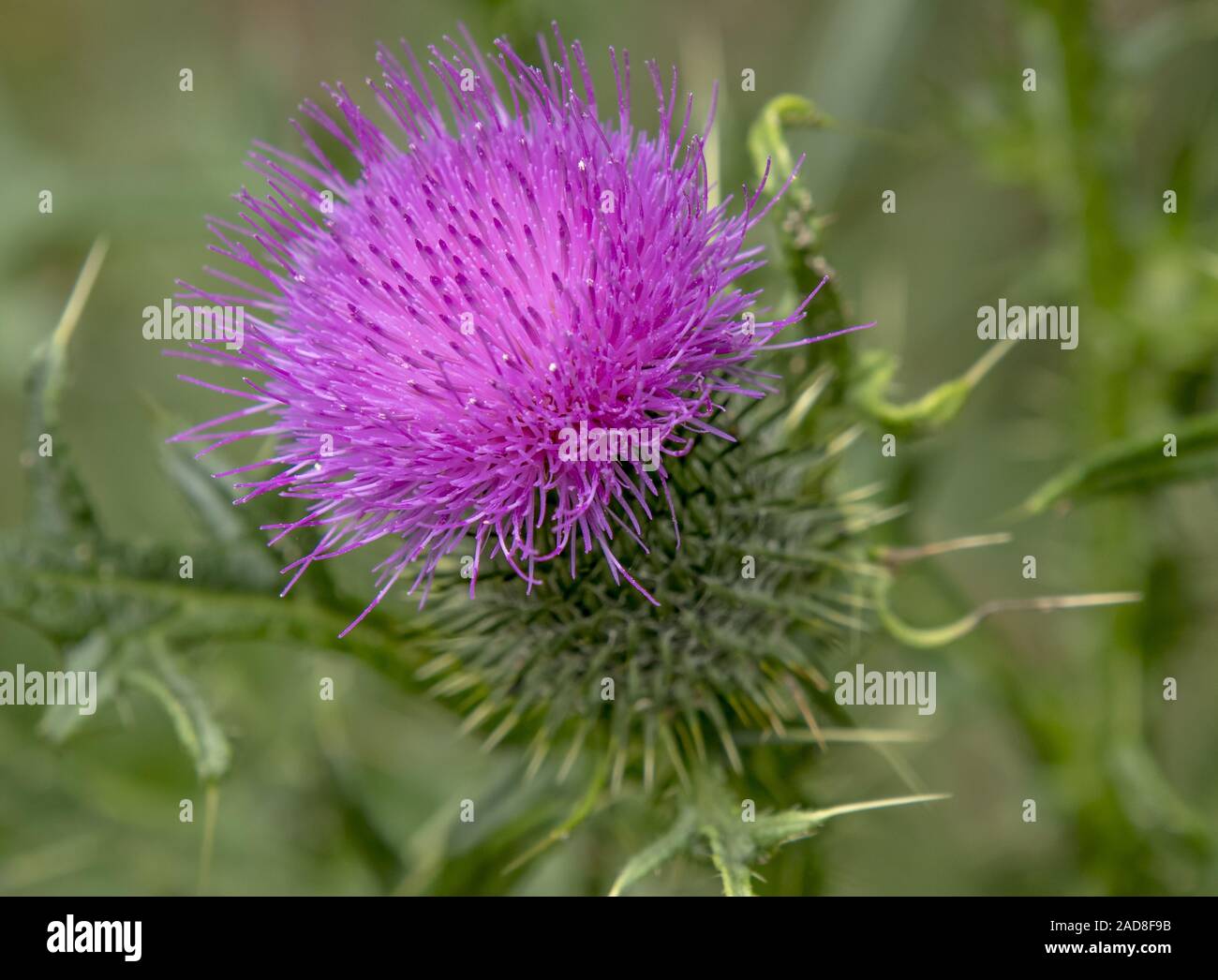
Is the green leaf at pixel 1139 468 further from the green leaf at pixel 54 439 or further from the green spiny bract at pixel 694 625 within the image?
the green leaf at pixel 54 439

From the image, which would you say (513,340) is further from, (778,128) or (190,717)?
(190,717)

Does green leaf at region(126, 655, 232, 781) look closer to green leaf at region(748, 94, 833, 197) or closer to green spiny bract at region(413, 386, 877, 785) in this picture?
green spiny bract at region(413, 386, 877, 785)

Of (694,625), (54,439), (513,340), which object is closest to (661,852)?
(694,625)

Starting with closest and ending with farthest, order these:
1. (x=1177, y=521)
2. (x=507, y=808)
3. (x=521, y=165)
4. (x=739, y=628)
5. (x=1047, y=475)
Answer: (x=521, y=165) → (x=739, y=628) → (x=507, y=808) → (x=1177, y=521) → (x=1047, y=475)
